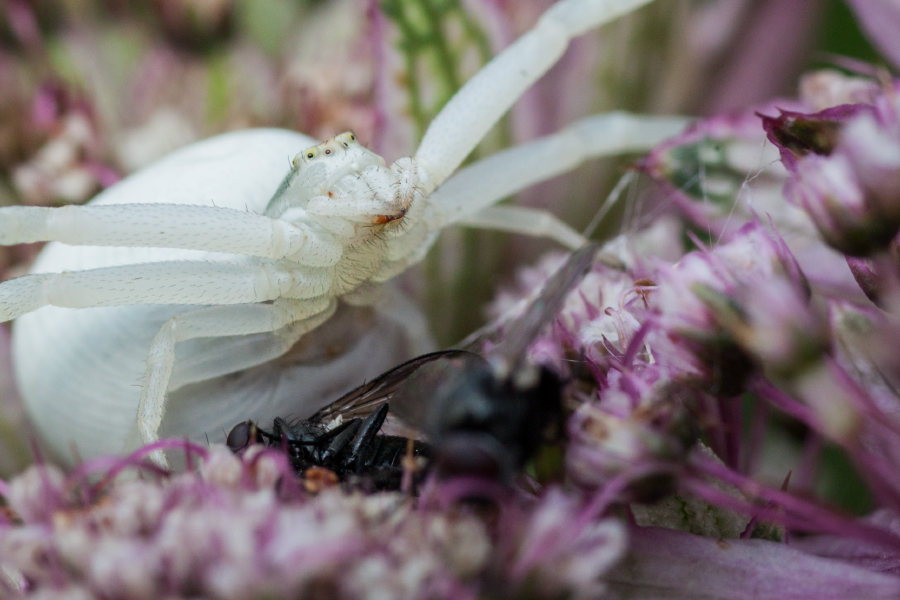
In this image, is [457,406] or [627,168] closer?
[457,406]

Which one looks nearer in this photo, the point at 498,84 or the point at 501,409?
the point at 501,409

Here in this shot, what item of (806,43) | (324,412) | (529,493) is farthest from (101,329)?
(806,43)

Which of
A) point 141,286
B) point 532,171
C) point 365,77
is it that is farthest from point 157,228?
point 365,77

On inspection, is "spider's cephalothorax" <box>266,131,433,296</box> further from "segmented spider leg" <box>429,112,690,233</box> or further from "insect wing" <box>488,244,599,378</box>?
"insect wing" <box>488,244,599,378</box>

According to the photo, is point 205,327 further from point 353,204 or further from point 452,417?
point 452,417

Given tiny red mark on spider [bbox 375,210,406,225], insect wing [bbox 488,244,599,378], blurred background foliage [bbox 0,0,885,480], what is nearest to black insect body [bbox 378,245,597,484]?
insect wing [bbox 488,244,599,378]

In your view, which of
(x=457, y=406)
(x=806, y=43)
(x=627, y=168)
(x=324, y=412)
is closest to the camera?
(x=457, y=406)

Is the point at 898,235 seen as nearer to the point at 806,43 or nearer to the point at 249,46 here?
the point at 806,43
